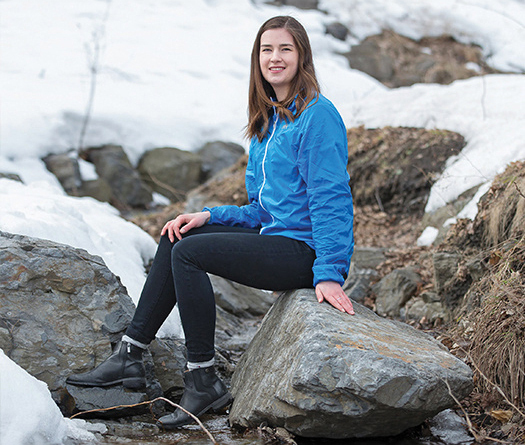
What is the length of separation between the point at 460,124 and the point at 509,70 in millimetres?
9274

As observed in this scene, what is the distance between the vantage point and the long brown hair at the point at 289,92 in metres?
3.20

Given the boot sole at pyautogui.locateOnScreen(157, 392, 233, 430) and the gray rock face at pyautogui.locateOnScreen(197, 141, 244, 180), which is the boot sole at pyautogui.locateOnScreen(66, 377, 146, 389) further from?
the gray rock face at pyautogui.locateOnScreen(197, 141, 244, 180)

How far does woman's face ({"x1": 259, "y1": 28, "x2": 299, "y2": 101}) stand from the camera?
128 inches

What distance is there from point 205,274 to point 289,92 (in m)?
1.15

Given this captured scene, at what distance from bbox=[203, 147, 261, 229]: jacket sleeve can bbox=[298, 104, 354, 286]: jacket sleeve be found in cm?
53

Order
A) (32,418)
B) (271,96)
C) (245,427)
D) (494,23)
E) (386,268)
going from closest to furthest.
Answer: (32,418) → (245,427) → (271,96) → (386,268) → (494,23)

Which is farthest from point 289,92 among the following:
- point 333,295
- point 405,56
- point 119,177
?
point 405,56

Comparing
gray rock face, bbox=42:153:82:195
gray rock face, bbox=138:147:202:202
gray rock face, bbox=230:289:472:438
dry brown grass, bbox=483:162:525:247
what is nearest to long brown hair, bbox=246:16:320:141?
gray rock face, bbox=230:289:472:438

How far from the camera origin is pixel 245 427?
→ 2.80 meters

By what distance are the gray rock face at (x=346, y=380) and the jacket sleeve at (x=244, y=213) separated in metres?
0.81

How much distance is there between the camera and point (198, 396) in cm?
290

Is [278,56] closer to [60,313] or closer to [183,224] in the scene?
[183,224]

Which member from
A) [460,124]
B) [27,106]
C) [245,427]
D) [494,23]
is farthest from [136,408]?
[494,23]

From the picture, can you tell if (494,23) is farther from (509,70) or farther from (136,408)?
(136,408)
